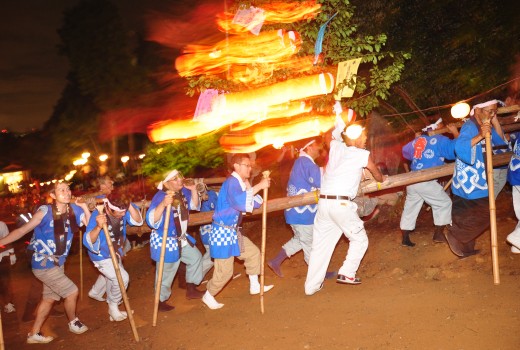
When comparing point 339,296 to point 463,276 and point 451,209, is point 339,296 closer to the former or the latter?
point 463,276

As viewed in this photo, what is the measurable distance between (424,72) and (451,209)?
4.09 meters

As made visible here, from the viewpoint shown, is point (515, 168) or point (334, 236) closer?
point (515, 168)

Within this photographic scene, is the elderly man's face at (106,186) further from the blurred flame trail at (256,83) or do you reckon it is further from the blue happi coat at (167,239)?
the blurred flame trail at (256,83)

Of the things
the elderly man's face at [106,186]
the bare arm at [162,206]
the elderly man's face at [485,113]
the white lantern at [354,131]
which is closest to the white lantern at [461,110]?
the elderly man's face at [485,113]

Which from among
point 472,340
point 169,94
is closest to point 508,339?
point 472,340

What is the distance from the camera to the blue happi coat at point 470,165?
196 inches

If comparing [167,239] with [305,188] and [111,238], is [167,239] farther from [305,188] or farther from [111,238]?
[305,188]

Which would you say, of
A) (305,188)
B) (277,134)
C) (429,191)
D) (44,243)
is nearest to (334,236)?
(305,188)

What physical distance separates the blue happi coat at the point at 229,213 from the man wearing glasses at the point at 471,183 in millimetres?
2697

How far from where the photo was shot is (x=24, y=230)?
4852mm

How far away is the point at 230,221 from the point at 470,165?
10.8 feet

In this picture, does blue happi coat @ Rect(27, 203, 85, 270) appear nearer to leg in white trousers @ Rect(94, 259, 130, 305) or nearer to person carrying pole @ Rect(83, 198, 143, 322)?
person carrying pole @ Rect(83, 198, 143, 322)

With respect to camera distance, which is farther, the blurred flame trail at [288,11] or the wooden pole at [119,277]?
the blurred flame trail at [288,11]

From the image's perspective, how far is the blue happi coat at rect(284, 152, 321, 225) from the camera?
6039 mm
